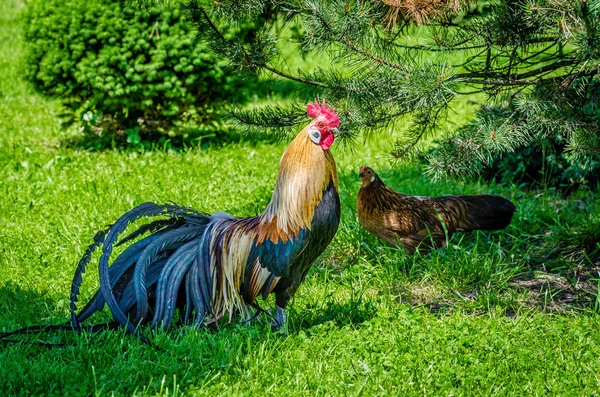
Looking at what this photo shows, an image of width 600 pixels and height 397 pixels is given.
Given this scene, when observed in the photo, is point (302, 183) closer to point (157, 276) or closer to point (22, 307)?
point (157, 276)

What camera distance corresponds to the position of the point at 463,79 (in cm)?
425

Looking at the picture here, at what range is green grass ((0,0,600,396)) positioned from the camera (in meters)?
3.66

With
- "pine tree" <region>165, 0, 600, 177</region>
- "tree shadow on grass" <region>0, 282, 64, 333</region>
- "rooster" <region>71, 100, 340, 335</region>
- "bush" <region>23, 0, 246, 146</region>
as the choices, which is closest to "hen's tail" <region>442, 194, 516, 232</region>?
"pine tree" <region>165, 0, 600, 177</region>

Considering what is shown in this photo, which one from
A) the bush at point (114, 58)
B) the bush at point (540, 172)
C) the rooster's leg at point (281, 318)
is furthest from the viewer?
the bush at point (114, 58)

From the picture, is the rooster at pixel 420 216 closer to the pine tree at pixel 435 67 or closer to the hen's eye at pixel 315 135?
the pine tree at pixel 435 67

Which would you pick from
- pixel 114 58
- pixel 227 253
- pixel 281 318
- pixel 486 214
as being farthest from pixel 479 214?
pixel 114 58

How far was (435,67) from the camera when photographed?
3.93m

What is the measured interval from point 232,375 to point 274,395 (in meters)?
0.27

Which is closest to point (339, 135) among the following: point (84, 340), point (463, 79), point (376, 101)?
point (376, 101)

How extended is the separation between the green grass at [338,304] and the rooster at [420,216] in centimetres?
13

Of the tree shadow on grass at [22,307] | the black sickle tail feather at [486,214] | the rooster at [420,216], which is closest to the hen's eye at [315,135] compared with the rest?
the rooster at [420,216]

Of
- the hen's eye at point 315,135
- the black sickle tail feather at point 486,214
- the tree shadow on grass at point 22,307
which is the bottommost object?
the black sickle tail feather at point 486,214

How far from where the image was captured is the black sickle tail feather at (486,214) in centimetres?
544

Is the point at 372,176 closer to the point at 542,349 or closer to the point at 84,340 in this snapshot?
the point at 542,349
